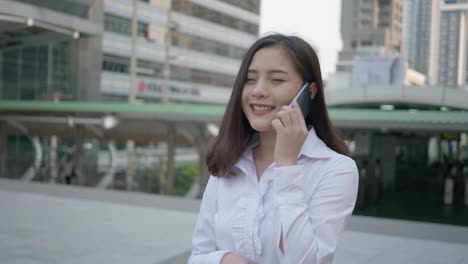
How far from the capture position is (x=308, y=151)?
1.88 m

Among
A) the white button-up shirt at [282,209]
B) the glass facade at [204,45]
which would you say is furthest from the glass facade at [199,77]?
the white button-up shirt at [282,209]

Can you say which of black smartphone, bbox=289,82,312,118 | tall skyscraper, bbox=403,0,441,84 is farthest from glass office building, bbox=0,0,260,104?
tall skyscraper, bbox=403,0,441,84

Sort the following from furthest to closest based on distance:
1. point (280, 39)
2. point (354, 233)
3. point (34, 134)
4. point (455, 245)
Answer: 1. point (34, 134)
2. point (354, 233)
3. point (455, 245)
4. point (280, 39)

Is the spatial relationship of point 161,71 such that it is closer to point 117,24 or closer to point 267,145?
point 117,24

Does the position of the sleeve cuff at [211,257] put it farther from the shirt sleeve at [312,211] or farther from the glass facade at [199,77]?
the glass facade at [199,77]

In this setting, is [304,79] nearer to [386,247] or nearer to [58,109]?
[386,247]

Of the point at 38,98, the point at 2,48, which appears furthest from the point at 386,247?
the point at 38,98

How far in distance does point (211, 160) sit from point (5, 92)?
2724 cm

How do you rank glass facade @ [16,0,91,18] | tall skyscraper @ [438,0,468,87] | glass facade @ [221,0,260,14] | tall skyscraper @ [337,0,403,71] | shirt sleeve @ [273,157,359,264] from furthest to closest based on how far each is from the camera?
tall skyscraper @ [438,0,468,87] < tall skyscraper @ [337,0,403,71] < glass facade @ [221,0,260,14] < glass facade @ [16,0,91,18] < shirt sleeve @ [273,157,359,264]

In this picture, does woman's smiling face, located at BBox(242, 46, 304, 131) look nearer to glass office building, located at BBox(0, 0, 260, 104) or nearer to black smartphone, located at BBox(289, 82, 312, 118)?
black smartphone, located at BBox(289, 82, 312, 118)

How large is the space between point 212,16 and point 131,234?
181 ft

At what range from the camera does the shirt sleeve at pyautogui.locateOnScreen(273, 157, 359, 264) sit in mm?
1707

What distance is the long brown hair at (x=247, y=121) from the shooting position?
1935 millimetres

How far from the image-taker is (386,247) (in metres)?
9.39
